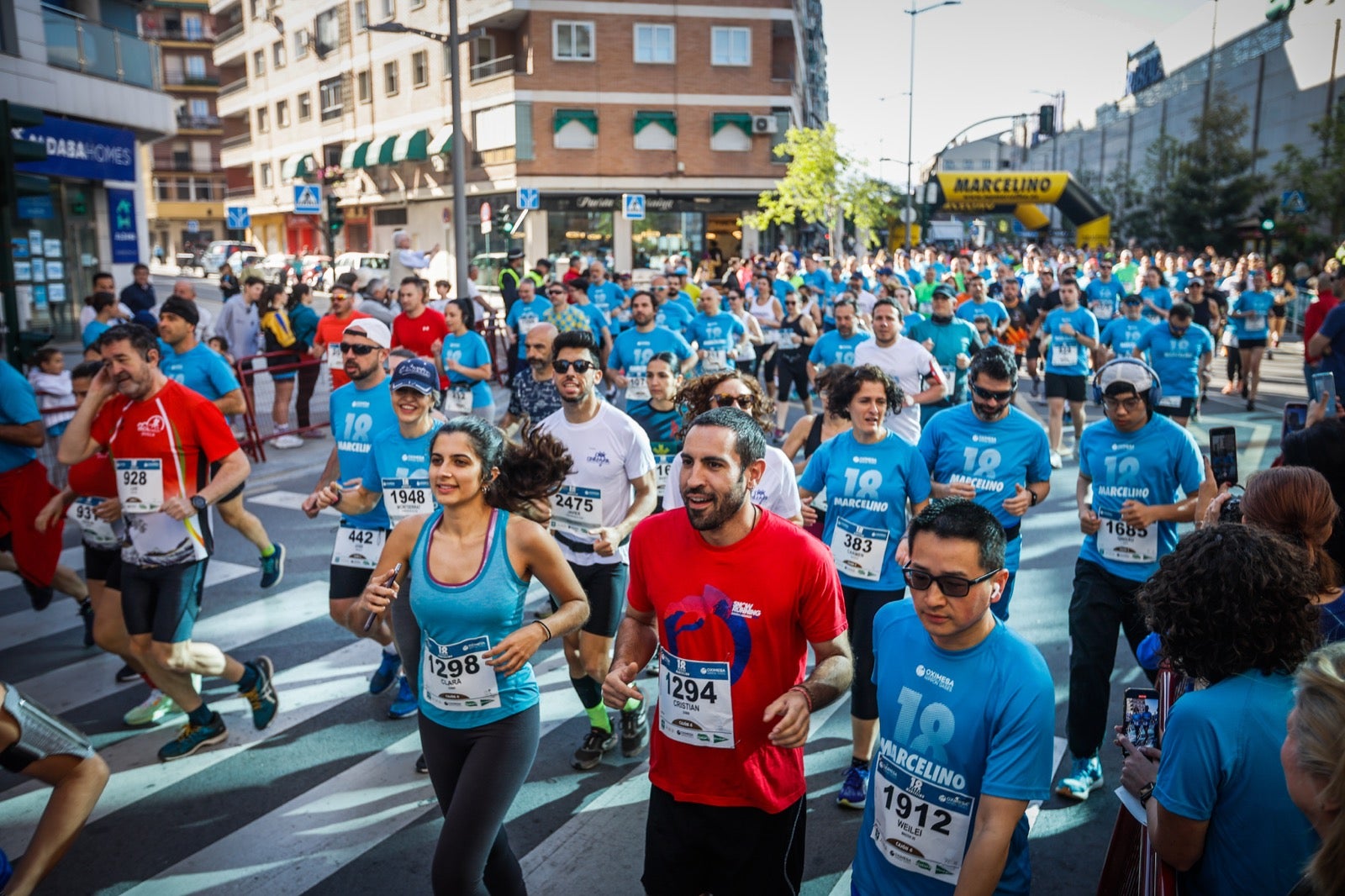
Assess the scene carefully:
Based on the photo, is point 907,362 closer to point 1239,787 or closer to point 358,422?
point 358,422

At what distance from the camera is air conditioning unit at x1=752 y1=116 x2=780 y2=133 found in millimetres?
42875

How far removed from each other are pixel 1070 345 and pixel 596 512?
8.68 m

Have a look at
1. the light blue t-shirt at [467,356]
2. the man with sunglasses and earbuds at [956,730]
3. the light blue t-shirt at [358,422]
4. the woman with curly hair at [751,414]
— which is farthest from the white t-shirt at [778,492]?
the light blue t-shirt at [467,356]

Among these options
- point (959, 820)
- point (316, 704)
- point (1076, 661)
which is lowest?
point (316, 704)

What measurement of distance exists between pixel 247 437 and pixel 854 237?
4433 cm

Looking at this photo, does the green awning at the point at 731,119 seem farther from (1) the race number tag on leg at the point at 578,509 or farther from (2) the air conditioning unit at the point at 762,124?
(1) the race number tag on leg at the point at 578,509

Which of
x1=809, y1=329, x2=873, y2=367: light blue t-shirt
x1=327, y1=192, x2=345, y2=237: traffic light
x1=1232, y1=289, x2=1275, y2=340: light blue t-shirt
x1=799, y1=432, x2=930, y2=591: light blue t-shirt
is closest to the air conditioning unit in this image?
x1=327, y1=192, x2=345, y2=237: traffic light

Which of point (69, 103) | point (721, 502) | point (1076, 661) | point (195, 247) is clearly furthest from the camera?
point (195, 247)

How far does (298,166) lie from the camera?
175 feet

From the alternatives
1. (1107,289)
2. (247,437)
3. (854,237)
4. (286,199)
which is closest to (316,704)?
(247,437)

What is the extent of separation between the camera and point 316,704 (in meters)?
6.09

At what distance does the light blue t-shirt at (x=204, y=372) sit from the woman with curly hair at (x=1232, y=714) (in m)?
6.15

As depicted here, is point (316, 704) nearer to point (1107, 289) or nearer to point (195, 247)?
point (1107, 289)

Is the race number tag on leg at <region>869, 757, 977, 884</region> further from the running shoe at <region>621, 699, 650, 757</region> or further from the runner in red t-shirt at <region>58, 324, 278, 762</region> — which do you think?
the runner in red t-shirt at <region>58, 324, 278, 762</region>
